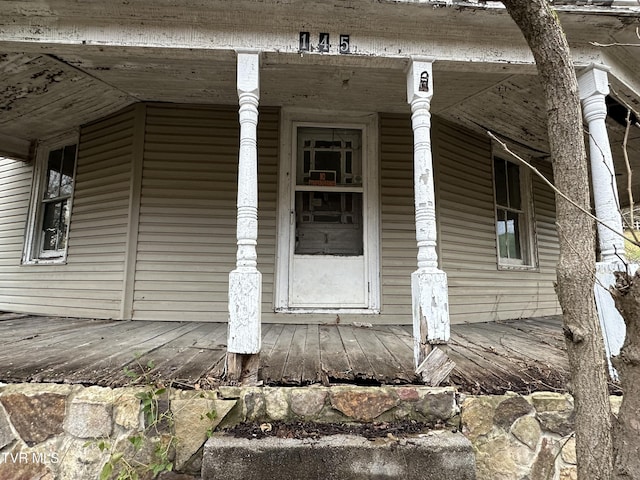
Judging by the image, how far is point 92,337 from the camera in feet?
8.73

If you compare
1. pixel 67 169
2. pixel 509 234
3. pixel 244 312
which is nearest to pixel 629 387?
pixel 244 312

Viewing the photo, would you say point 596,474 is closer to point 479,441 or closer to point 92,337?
point 479,441

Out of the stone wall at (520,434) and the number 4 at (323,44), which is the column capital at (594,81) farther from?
the stone wall at (520,434)

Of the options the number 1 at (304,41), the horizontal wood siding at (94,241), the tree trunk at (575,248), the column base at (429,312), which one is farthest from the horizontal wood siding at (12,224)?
the tree trunk at (575,248)

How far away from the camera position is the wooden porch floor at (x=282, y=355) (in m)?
1.80

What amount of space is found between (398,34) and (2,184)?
18.5 ft

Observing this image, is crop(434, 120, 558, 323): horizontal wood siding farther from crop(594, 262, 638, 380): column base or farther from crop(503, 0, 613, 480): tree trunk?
crop(503, 0, 613, 480): tree trunk

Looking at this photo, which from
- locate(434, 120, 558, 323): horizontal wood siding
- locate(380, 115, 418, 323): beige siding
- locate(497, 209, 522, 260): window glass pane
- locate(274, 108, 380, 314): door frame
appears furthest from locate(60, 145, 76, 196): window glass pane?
locate(497, 209, 522, 260): window glass pane

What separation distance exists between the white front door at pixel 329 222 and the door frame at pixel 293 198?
0.03 feet

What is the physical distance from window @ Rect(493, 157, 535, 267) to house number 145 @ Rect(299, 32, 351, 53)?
2967mm

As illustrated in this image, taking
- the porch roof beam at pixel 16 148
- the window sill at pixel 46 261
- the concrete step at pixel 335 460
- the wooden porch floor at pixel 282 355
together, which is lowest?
the concrete step at pixel 335 460

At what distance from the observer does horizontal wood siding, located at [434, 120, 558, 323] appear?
376 cm

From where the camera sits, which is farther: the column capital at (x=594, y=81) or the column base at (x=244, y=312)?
the column capital at (x=594, y=81)

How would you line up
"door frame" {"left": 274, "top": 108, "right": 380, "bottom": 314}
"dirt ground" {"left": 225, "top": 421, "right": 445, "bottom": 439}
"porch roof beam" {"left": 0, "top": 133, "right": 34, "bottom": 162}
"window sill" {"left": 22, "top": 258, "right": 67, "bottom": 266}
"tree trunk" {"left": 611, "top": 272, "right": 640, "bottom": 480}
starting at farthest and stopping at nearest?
"porch roof beam" {"left": 0, "top": 133, "right": 34, "bottom": 162}, "window sill" {"left": 22, "top": 258, "right": 67, "bottom": 266}, "door frame" {"left": 274, "top": 108, "right": 380, "bottom": 314}, "dirt ground" {"left": 225, "top": 421, "right": 445, "bottom": 439}, "tree trunk" {"left": 611, "top": 272, "right": 640, "bottom": 480}
